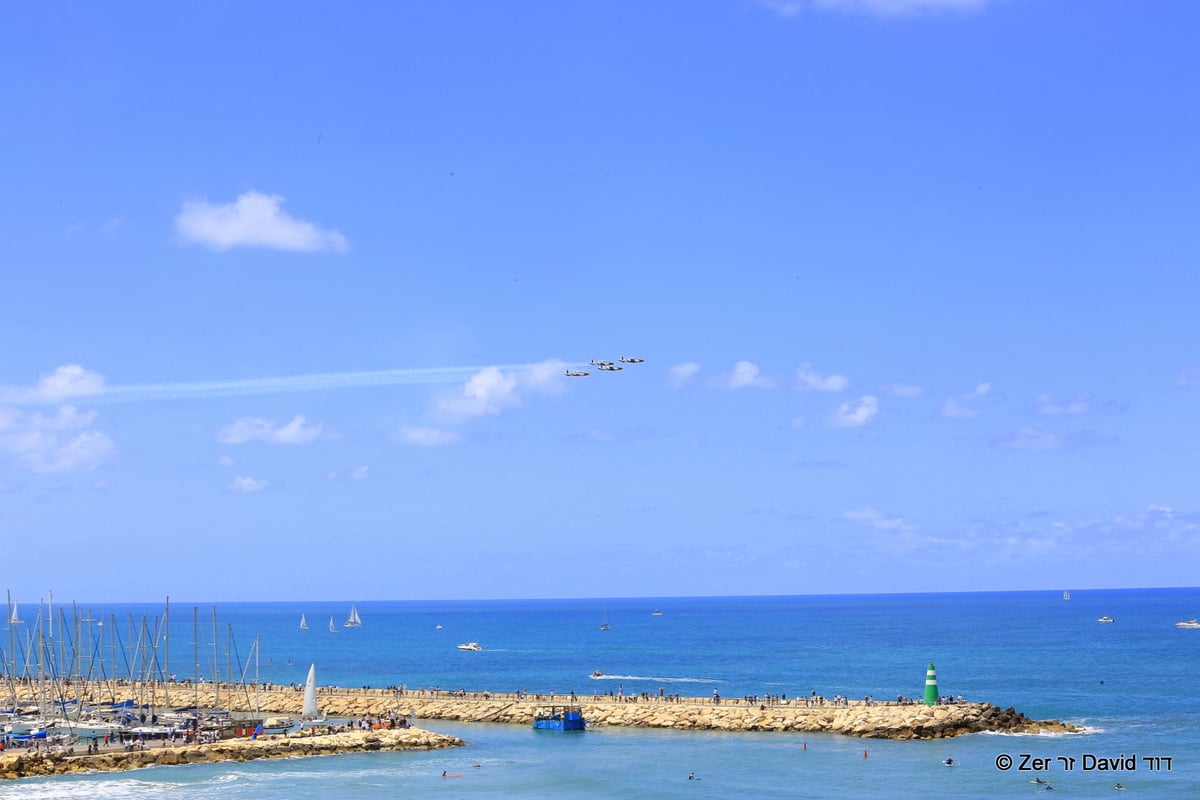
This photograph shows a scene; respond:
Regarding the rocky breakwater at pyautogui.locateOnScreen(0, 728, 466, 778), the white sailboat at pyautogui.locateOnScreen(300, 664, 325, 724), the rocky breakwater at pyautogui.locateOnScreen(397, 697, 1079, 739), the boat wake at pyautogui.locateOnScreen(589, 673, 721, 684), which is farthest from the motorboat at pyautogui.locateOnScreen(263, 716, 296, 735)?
the boat wake at pyautogui.locateOnScreen(589, 673, 721, 684)

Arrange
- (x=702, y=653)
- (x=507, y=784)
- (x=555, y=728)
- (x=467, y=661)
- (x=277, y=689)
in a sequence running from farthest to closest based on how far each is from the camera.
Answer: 1. (x=702, y=653)
2. (x=467, y=661)
3. (x=277, y=689)
4. (x=555, y=728)
5. (x=507, y=784)

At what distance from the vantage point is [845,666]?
155 meters

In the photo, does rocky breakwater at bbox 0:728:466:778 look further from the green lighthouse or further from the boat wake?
the boat wake

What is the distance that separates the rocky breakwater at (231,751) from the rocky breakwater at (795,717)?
11.8 meters

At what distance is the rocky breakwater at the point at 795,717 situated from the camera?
83.1 meters

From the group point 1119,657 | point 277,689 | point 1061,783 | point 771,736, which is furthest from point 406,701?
point 1119,657

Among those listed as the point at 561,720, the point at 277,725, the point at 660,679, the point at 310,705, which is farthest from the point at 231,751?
the point at 660,679

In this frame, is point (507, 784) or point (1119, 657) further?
point (1119, 657)

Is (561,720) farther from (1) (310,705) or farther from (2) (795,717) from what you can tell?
(1) (310,705)

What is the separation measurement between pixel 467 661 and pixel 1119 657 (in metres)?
77.1

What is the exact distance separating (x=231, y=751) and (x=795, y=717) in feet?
110

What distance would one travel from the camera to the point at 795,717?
87.0 meters

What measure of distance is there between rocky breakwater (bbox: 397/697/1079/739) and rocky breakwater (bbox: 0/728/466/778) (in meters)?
11.8

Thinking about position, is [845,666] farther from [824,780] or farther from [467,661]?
[824,780]
